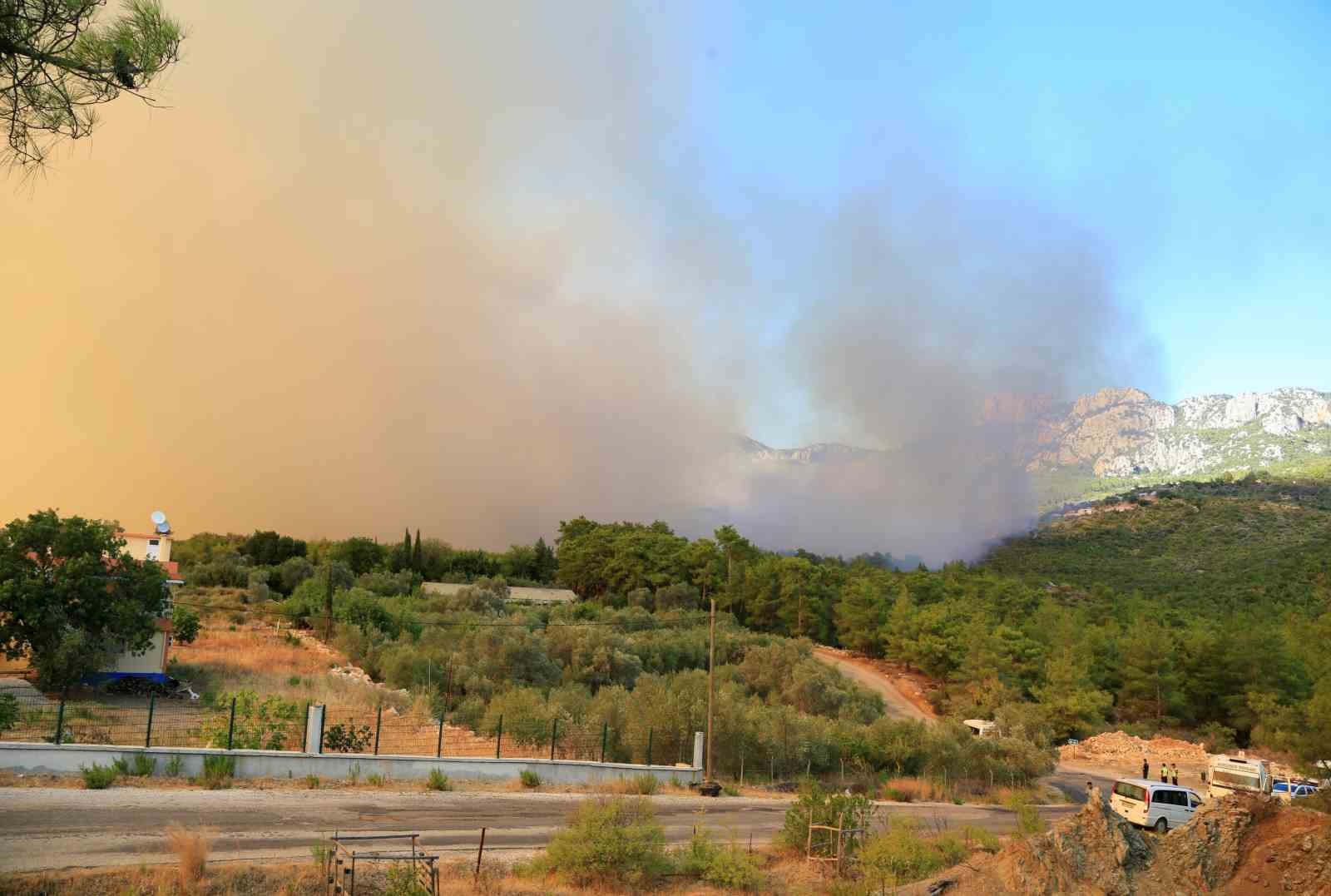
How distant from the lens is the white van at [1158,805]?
26125 millimetres

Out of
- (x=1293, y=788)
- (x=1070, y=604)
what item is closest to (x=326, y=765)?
(x=1293, y=788)

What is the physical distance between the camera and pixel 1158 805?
86.5ft

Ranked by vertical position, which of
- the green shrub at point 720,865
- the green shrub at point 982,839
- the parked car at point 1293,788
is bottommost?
the parked car at point 1293,788

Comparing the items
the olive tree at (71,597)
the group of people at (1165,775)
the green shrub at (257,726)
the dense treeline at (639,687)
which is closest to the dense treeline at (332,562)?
the dense treeline at (639,687)

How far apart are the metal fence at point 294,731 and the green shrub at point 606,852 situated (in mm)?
10911

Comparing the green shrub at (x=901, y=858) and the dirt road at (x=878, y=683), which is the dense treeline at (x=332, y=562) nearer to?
the dirt road at (x=878, y=683)

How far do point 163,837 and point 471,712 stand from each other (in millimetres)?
23425

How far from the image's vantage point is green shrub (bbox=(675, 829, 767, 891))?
15.5 metres

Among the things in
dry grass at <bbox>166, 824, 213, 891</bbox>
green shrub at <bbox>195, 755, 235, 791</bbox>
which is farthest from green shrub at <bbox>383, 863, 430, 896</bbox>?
green shrub at <bbox>195, 755, 235, 791</bbox>

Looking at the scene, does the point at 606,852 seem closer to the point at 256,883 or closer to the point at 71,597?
the point at 256,883

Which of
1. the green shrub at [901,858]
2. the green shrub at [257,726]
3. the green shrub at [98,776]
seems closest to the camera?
the green shrub at [901,858]

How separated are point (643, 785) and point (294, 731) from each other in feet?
36.1

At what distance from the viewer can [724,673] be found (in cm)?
5900

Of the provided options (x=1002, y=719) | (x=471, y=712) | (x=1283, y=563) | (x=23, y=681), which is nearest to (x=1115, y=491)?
(x=1283, y=563)
